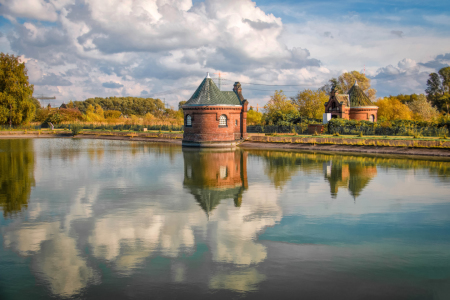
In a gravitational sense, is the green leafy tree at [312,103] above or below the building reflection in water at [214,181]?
above

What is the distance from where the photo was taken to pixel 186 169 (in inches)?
802

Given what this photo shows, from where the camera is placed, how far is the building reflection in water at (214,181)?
12730mm

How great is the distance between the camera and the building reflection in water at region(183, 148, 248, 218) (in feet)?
41.8

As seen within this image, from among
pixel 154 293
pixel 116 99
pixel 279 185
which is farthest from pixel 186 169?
pixel 116 99

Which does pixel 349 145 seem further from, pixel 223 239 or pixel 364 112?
pixel 223 239

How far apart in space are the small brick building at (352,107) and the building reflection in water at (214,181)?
3190 centimetres

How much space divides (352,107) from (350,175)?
120 ft

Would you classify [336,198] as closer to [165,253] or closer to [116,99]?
[165,253]

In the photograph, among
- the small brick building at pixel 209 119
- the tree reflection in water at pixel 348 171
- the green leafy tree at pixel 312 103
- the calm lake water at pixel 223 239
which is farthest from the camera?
the green leafy tree at pixel 312 103

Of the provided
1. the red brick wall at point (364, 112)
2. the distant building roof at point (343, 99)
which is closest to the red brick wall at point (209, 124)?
the distant building roof at point (343, 99)

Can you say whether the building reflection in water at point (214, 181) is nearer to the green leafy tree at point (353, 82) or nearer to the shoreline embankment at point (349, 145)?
the shoreline embankment at point (349, 145)

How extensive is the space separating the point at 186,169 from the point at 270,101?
45.2 meters

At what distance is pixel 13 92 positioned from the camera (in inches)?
2397

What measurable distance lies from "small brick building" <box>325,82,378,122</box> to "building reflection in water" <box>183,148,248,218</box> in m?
31.9
